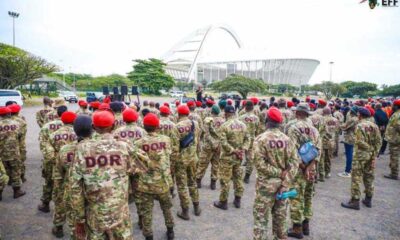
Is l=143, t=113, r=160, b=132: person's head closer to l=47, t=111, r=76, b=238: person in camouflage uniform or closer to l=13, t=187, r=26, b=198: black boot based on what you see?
l=47, t=111, r=76, b=238: person in camouflage uniform

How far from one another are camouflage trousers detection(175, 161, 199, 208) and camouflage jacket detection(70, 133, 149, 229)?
1.86m

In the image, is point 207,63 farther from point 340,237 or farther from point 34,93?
point 340,237

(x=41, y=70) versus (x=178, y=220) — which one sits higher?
(x=41, y=70)

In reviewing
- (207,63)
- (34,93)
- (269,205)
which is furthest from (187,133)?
(207,63)

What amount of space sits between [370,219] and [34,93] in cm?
4924

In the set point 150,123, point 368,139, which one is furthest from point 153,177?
point 368,139

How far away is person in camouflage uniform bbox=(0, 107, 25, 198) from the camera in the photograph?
535 cm

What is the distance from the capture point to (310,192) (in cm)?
416

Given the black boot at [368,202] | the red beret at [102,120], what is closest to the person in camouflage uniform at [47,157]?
the red beret at [102,120]

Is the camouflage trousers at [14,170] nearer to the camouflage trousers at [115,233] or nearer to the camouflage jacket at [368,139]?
the camouflage trousers at [115,233]

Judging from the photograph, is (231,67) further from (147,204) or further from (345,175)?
(147,204)

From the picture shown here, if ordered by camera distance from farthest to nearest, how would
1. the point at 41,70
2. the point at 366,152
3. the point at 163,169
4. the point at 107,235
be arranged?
the point at 41,70, the point at 366,152, the point at 163,169, the point at 107,235

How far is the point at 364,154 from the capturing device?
16.8 ft

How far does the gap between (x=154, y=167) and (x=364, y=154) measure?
422cm
